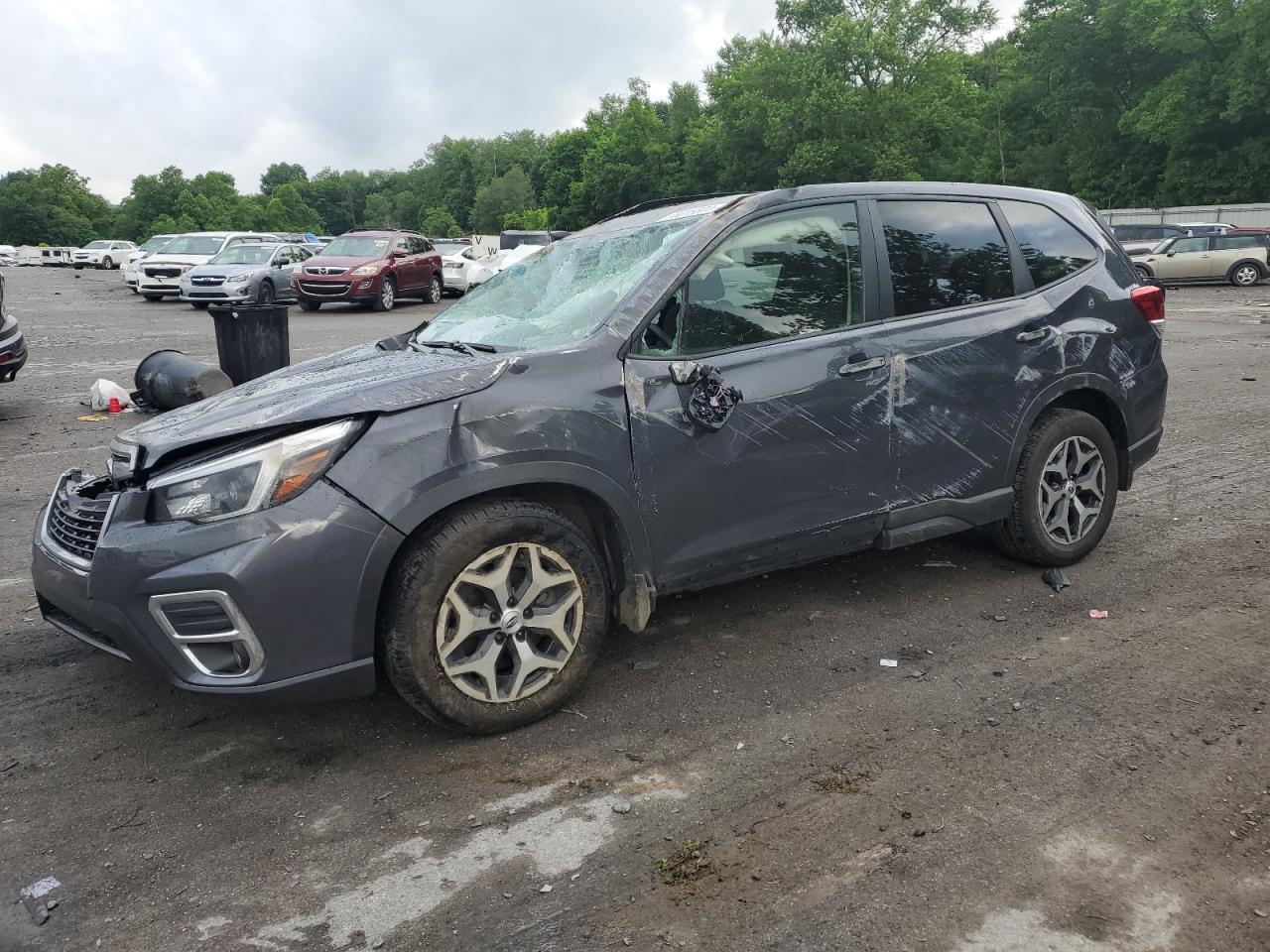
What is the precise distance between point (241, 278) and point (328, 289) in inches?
92.2

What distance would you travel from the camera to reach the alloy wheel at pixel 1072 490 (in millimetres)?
4586

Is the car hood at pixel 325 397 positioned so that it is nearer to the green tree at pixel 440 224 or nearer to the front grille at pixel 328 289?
the front grille at pixel 328 289

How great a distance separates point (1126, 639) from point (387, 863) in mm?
2969

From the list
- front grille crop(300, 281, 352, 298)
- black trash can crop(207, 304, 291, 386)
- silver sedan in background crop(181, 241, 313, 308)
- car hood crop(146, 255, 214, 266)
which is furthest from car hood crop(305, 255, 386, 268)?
black trash can crop(207, 304, 291, 386)

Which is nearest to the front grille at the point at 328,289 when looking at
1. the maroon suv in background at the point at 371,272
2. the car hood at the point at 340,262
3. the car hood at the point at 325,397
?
the maroon suv in background at the point at 371,272

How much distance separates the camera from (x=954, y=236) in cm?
436

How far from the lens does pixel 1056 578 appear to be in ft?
15.1

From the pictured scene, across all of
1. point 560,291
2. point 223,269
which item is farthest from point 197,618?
point 223,269

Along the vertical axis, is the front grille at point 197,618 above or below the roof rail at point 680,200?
below

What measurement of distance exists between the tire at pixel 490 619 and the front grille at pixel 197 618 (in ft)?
1.57

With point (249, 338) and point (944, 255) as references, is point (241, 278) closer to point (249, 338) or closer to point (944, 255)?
point (249, 338)

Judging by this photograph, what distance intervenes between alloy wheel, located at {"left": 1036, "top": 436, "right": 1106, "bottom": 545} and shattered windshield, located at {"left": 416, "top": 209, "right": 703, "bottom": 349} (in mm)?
2057

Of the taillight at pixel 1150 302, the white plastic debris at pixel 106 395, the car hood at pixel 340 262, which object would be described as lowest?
the white plastic debris at pixel 106 395

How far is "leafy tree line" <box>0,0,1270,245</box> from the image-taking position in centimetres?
4522
